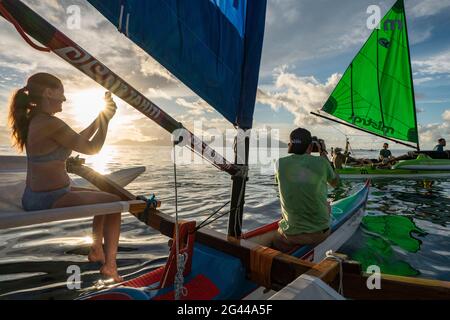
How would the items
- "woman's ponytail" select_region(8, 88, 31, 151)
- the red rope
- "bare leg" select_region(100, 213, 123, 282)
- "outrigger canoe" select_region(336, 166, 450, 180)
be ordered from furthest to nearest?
"outrigger canoe" select_region(336, 166, 450, 180) → "bare leg" select_region(100, 213, 123, 282) → "woman's ponytail" select_region(8, 88, 31, 151) → the red rope

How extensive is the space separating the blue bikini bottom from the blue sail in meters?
1.52

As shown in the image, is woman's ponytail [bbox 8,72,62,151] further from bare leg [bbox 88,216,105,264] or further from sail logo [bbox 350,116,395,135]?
sail logo [bbox 350,116,395,135]

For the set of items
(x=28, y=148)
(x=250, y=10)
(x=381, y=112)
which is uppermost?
(x=381, y=112)

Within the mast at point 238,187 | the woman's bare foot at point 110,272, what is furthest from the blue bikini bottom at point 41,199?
the mast at point 238,187

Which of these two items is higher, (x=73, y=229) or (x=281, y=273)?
(x=281, y=273)

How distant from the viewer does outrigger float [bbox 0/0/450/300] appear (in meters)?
1.89

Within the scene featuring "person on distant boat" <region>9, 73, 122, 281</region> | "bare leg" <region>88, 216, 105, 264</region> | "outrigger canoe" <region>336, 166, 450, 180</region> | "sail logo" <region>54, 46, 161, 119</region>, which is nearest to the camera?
"sail logo" <region>54, 46, 161, 119</region>

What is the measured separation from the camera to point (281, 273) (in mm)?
2391

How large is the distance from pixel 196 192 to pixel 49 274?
8.96m

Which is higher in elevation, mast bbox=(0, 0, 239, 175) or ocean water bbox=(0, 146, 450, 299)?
mast bbox=(0, 0, 239, 175)

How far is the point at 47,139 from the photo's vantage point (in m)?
2.49

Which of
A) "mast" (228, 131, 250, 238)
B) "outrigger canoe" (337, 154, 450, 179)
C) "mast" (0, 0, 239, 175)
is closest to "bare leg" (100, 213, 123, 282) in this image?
"mast" (0, 0, 239, 175)

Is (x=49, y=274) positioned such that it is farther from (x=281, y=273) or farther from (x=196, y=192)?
(x=196, y=192)
